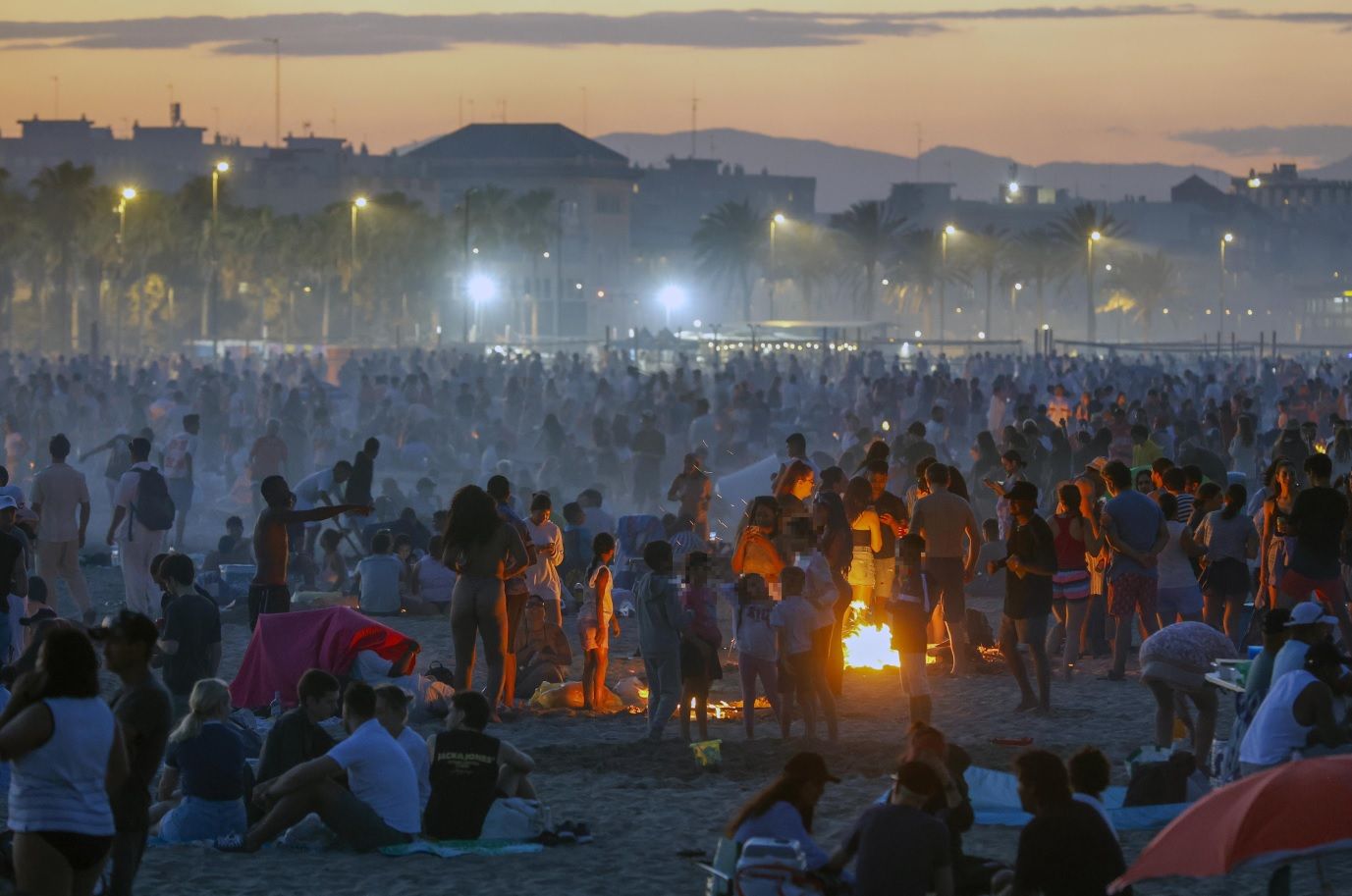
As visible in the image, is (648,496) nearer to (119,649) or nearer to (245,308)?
(119,649)

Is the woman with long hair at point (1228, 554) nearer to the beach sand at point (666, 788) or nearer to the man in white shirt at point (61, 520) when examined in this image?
the beach sand at point (666, 788)

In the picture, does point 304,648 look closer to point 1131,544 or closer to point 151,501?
point 151,501

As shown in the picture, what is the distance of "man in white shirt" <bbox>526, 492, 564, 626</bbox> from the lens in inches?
588

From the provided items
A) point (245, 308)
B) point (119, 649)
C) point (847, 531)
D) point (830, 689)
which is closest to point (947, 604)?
point (847, 531)

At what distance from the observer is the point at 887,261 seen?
11781cm

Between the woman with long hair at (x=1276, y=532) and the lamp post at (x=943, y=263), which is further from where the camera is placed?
the lamp post at (x=943, y=263)

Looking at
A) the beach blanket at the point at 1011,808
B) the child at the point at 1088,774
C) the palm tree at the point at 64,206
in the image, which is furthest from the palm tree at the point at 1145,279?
the child at the point at 1088,774

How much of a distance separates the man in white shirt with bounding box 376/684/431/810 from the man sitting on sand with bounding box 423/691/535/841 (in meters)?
0.13

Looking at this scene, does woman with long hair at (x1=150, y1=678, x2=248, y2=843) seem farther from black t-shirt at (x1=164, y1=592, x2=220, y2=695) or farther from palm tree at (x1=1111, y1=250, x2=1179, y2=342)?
palm tree at (x1=1111, y1=250, x2=1179, y2=342)

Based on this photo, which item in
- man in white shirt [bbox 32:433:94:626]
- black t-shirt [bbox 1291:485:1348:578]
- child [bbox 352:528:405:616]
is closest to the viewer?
black t-shirt [bbox 1291:485:1348:578]

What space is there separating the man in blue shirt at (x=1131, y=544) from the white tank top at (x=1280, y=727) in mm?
4822

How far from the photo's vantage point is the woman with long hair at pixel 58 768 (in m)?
7.20

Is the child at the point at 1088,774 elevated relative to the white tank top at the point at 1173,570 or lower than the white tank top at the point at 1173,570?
lower

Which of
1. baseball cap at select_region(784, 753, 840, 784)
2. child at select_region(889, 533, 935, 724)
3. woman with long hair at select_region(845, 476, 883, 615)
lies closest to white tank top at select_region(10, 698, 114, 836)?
baseball cap at select_region(784, 753, 840, 784)
